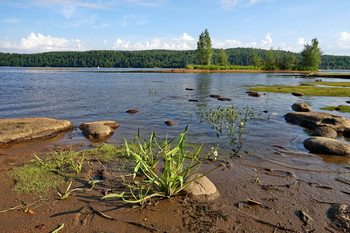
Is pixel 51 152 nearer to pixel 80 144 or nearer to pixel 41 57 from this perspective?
pixel 80 144

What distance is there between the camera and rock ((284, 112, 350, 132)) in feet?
40.5

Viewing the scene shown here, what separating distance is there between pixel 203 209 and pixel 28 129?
9.12 meters

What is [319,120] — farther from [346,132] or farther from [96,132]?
[96,132]


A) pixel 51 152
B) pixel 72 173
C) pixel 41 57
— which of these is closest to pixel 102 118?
pixel 51 152

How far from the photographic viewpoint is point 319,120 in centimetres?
1332

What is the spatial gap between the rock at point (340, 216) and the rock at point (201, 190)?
7.59 ft

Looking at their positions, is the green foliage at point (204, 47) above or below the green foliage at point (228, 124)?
above

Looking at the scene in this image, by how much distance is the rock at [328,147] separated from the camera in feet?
28.5

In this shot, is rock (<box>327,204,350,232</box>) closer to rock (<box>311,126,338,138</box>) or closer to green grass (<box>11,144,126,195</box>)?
Answer: green grass (<box>11,144,126,195</box>)

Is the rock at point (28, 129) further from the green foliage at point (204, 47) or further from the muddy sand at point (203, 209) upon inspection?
the green foliage at point (204, 47)

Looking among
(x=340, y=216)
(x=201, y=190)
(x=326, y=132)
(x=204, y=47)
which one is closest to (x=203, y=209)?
(x=201, y=190)

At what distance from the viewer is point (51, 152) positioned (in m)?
8.55

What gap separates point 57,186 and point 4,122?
7927 mm

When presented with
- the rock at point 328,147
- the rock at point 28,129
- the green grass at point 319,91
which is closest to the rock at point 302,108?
the rock at point 328,147
